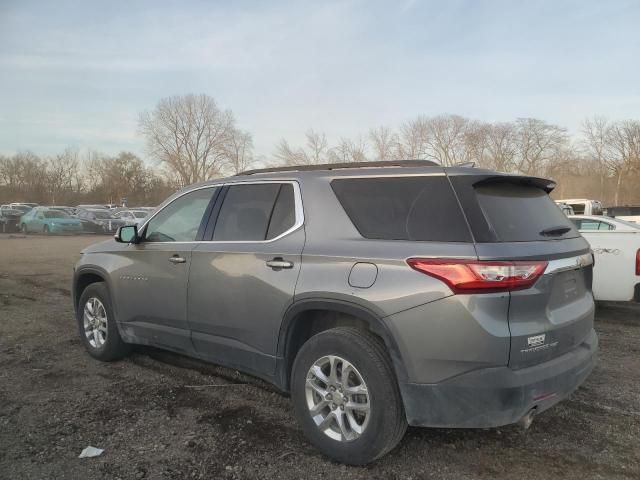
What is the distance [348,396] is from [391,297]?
68cm

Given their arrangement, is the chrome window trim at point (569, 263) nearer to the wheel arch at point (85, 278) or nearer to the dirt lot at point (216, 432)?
the dirt lot at point (216, 432)

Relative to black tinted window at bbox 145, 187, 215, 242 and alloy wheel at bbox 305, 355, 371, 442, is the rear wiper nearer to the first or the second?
alloy wheel at bbox 305, 355, 371, 442

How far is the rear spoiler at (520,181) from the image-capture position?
2904 millimetres

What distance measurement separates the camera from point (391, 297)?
2752 millimetres

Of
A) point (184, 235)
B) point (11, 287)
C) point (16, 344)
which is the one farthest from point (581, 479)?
point (11, 287)

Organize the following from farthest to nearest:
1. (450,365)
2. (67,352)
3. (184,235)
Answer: (67,352) < (184,235) < (450,365)

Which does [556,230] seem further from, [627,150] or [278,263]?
[627,150]

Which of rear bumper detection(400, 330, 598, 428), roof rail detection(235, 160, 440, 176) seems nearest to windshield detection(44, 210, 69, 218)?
roof rail detection(235, 160, 440, 176)

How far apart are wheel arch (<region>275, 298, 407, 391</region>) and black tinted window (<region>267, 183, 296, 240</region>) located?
1.93ft

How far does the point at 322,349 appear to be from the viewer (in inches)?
121

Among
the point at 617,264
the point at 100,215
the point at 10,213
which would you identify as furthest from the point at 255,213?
the point at 10,213

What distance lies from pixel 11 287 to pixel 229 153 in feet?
199

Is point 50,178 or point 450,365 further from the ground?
point 50,178

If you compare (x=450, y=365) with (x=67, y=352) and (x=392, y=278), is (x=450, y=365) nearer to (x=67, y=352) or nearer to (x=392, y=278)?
(x=392, y=278)
